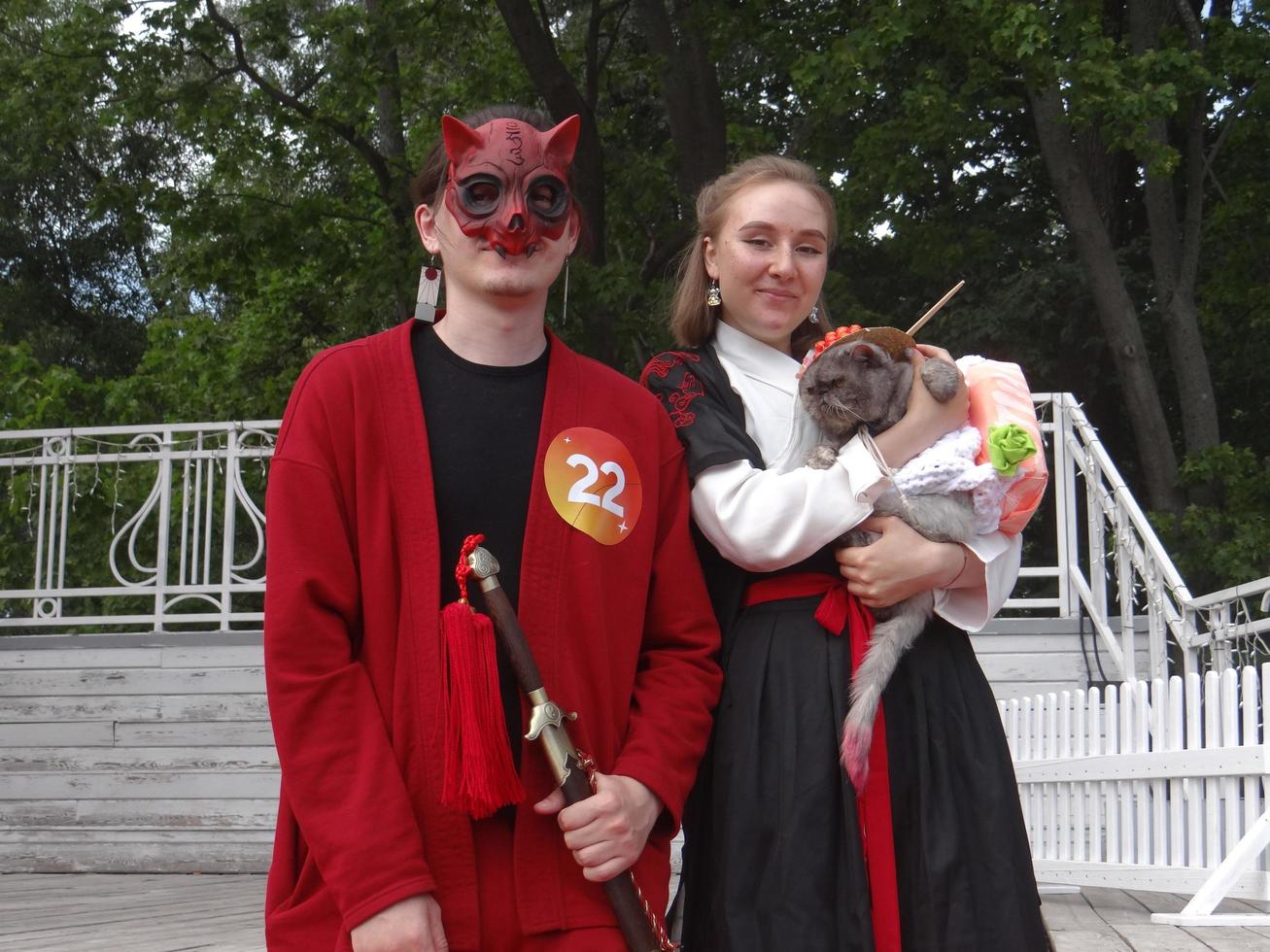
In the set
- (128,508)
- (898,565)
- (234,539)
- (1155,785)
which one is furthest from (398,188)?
(898,565)

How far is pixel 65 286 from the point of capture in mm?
21219

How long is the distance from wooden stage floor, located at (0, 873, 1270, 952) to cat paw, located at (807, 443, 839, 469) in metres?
2.50

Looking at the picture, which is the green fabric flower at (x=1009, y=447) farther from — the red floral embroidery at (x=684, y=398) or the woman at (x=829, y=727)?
the red floral embroidery at (x=684, y=398)

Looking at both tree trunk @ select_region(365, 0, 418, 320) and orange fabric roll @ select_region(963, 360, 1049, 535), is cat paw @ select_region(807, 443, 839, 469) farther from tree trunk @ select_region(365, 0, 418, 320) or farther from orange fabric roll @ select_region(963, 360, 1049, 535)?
tree trunk @ select_region(365, 0, 418, 320)

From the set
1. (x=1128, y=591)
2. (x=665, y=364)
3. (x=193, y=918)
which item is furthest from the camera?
(x=1128, y=591)

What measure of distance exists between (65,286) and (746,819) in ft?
70.6

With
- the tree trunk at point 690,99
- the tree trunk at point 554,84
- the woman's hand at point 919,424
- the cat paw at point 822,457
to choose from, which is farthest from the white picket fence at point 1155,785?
the tree trunk at point 690,99

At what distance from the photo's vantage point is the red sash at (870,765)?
2.01 m

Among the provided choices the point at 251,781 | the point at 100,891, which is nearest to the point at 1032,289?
the point at 251,781

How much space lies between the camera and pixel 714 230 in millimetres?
2555

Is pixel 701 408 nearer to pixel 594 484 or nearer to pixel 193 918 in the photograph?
pixel 594 484

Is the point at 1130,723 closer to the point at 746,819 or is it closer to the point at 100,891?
the point at 746,819

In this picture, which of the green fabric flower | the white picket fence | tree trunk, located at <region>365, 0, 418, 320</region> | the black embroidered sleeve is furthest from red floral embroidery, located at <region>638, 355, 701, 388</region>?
tree trunk, located at <region>365, 0, 418, 320</region>

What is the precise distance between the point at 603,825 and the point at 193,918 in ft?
12.0
